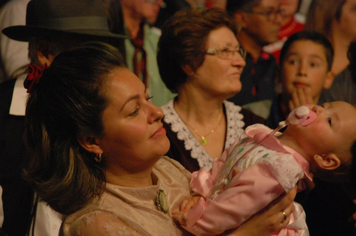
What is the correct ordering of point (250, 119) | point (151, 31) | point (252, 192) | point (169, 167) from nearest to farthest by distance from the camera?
point (252, 192)
point (169, 167)
point (250, 119)
point (151, 31)

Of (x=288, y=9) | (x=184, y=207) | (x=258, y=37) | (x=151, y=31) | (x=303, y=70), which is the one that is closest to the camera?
(x=184, y=207)

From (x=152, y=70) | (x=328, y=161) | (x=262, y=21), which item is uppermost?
(x=328, y=161)

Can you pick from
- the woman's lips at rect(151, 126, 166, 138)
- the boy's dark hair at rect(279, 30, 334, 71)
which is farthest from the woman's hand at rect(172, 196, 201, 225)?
the boy's dark hair at rect(279, 30, 334, 71)

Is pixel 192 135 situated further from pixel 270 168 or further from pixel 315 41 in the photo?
pixel 315 41

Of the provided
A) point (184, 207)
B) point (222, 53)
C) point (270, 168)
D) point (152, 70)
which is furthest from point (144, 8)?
point (270, 168)

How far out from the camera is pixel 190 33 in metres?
2.60

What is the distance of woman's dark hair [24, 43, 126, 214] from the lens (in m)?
1.65

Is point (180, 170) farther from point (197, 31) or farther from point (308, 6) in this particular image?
point (308, 6)

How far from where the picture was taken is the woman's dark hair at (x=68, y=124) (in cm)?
165

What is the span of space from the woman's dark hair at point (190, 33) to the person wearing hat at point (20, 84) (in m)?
0.42

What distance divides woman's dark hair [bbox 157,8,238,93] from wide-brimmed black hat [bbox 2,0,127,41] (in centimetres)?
41

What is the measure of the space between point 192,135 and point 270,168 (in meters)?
0.93

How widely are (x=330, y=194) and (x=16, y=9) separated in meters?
2.18

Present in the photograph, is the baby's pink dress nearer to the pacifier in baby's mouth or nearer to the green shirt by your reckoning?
the pacifier in baby's mouth
